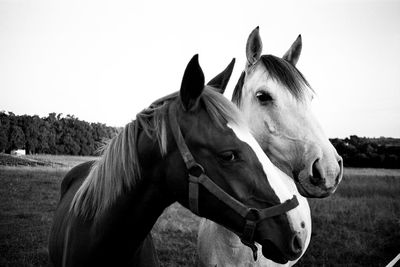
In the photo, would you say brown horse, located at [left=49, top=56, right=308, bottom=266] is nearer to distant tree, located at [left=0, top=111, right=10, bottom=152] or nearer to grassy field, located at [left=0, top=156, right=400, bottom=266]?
grassy field, located at [left=0, top=156, right=400, bottom=266]

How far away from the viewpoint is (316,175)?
80.7 inches

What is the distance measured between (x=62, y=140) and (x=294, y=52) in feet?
158

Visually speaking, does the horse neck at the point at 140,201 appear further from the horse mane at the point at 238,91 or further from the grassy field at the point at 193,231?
the grassy field at the point at 193,231

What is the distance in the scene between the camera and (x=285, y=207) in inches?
57.7

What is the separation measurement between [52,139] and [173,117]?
48485 millimetres

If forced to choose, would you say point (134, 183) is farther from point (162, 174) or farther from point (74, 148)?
point (74, 148)

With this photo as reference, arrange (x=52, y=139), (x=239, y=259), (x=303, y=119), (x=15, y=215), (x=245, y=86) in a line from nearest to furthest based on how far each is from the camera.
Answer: (x=303, y=119)
(x=239, y=259)
(x=245, y=86)
(x=15, y=215)
(x=52, y=139)

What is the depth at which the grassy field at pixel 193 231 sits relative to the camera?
238 inches

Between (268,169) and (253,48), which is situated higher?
(253,48)

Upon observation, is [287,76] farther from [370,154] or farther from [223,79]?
[370,154]

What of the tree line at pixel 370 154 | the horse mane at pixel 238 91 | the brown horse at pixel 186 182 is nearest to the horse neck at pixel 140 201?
the brown horse at pixel 186 182

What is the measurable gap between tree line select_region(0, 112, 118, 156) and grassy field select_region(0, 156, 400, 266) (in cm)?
2915

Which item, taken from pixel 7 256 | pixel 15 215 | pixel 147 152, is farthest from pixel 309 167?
pixel 15 215

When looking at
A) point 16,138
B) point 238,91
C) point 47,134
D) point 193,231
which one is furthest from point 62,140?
point 238,91
